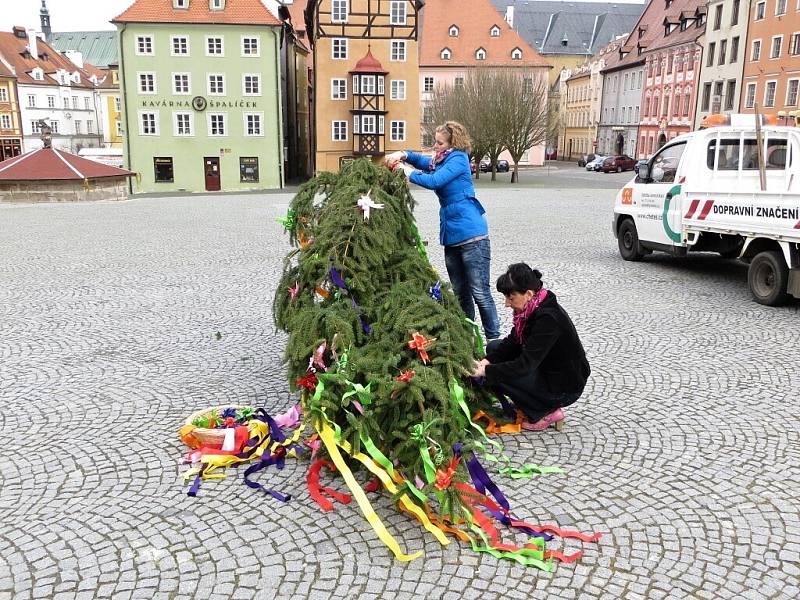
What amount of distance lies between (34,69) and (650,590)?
9102 centimetres

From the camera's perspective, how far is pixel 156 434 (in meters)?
5.32

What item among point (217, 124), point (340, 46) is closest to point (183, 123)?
point (217, 124)

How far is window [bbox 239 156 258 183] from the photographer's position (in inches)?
1811

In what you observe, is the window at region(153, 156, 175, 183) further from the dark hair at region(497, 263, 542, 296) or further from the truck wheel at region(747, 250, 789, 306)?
the dark hair at region(497, 263, 542, 296)

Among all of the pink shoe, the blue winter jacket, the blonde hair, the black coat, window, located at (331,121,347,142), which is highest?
window, located at (331,121,347,142)

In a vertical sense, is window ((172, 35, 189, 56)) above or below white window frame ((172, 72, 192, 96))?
above

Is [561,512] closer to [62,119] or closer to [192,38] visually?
[192,38]

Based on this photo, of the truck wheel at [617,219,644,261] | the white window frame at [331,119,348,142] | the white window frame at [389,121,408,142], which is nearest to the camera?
the truck wheel at [617,219,644,261]

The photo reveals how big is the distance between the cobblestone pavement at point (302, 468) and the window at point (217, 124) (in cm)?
3689

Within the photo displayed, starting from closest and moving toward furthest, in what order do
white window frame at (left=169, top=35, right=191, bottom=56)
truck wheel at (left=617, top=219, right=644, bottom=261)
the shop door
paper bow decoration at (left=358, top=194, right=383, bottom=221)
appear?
paper bow decoration at (left=358, top=194, right=383, bottom=221) → truck wheel at (left=617, top=219, right=644, bottom=261) → white window frame at (left=169, top=35, right=191, bottom=56) → the shop door

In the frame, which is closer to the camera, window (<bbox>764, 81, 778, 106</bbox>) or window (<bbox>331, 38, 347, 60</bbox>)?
window (<bbox>331, 38, 347, 60</bbox>)

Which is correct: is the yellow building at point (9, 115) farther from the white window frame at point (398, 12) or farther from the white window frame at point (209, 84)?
the white window frame at point (398, 12)

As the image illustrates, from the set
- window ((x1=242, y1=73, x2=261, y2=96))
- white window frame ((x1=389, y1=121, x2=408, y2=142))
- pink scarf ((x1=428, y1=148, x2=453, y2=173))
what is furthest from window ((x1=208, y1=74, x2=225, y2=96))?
pink scarf ((x1=428, y1=148, x2=453, y2=173))

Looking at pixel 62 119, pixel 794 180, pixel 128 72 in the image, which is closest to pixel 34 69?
pixel 62 119
